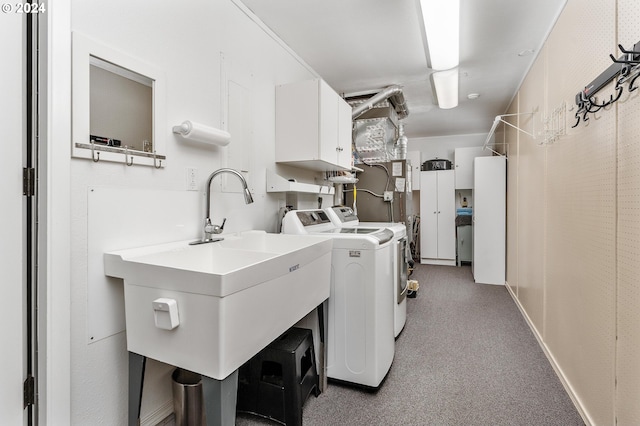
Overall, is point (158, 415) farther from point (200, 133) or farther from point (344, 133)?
point (344, 133)

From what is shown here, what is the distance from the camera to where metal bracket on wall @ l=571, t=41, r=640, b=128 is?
1.15 metres

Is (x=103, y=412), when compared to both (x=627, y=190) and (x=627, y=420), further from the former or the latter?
(x=627, y=190)

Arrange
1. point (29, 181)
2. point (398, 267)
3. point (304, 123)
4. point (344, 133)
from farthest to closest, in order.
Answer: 1. point (344, 133)
2. point (398, 267)
3. point (304, 123)
4. point (29, 181)

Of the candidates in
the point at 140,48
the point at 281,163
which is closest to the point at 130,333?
the point at 140,48

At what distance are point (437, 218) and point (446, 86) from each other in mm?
3156

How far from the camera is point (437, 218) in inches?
235

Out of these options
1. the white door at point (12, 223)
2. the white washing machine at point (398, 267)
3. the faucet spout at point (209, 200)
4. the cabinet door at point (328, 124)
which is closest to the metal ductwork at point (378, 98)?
the cabinet door at point (328, 124)

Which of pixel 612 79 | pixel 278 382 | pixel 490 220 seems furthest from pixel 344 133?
pixel 490 220

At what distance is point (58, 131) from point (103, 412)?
1155 mm

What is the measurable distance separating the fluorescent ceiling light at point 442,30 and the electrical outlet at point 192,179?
1.67 meters

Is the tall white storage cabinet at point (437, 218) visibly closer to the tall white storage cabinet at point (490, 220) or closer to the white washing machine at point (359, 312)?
the tall white storage cabinet at point (490, 220)

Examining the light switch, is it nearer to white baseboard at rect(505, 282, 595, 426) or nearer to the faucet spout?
the faucet spout

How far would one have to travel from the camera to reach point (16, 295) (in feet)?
3.59

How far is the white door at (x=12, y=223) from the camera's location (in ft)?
3.45
